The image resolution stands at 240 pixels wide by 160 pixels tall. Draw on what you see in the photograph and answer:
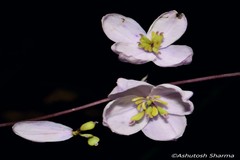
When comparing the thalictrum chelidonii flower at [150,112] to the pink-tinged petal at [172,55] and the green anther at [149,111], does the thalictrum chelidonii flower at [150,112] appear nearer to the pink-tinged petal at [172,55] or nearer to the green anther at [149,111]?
the green anther at [149,111]

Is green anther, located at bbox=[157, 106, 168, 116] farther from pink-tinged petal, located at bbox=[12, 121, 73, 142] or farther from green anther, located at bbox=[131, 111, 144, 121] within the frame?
pink-tinged petal, located at bbox=[12, 121, 73, 142]

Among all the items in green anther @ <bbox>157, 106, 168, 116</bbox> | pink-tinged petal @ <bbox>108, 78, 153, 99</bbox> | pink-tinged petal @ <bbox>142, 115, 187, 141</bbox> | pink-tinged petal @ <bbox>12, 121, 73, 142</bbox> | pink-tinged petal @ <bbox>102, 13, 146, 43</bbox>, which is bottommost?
pink-tinged petal @ <bbox>142, 115, 187, 141</bbox>

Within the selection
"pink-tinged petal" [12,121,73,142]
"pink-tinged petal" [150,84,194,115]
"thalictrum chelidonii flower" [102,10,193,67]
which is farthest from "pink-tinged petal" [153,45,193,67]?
"pink-tinged petal" [12,121,73,142]

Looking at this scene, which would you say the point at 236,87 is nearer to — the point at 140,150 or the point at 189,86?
the point at 189,86

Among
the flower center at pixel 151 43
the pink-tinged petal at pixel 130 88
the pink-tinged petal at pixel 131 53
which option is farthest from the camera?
the flower center at pixel 151 43

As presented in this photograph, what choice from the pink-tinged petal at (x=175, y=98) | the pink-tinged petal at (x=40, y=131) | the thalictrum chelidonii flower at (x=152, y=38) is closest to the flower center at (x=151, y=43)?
the thalictrum chelidonii flower at (x=152, y=38)

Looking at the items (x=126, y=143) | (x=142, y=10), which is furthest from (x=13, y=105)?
(x=142, y=10)

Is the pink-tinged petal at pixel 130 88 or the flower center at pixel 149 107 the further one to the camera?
the flower center at pixel 149 107
